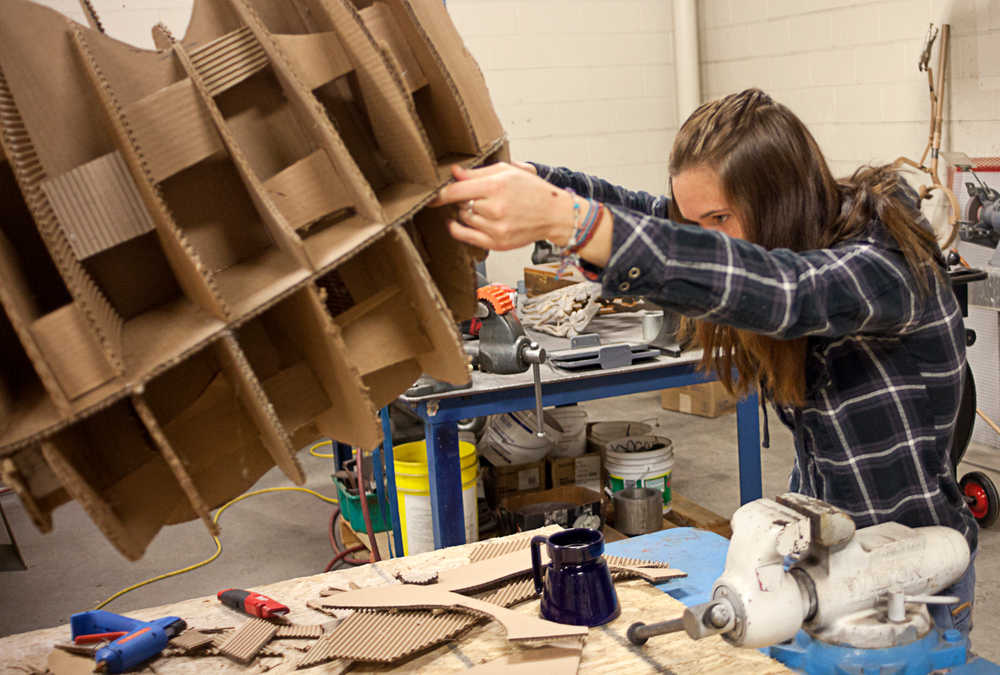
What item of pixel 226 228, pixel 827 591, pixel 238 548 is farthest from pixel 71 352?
pixel 238 548

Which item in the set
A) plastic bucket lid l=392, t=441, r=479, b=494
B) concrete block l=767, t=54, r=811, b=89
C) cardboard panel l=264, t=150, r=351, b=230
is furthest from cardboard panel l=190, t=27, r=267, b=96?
concrete block l=767, t=54, r=811, b=89

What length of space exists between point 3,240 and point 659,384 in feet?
6.88

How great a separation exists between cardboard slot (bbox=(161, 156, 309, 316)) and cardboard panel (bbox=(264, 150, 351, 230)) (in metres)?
0.05

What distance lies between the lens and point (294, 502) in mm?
4219

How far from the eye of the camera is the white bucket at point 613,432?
3.28 meters

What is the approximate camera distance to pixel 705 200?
1.35 metres

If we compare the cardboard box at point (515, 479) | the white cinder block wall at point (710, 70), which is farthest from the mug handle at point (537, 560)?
the white cinder block wall at point (710, 70)

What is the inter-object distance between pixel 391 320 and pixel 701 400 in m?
4.16

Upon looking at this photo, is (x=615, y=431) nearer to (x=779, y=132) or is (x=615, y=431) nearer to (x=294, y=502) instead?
(x=294, y=502)

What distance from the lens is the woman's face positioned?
1.33m

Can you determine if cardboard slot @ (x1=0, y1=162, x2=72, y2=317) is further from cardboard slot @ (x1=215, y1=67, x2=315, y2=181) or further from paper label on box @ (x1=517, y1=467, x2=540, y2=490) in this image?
paper label on box @ (x1=517, y1=467, x2=540, y2=490)

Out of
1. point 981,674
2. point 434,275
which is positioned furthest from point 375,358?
point 981,674

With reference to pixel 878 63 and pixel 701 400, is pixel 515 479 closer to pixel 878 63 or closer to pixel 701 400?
pixel 701 400

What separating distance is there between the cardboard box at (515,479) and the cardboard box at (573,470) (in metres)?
0.04
